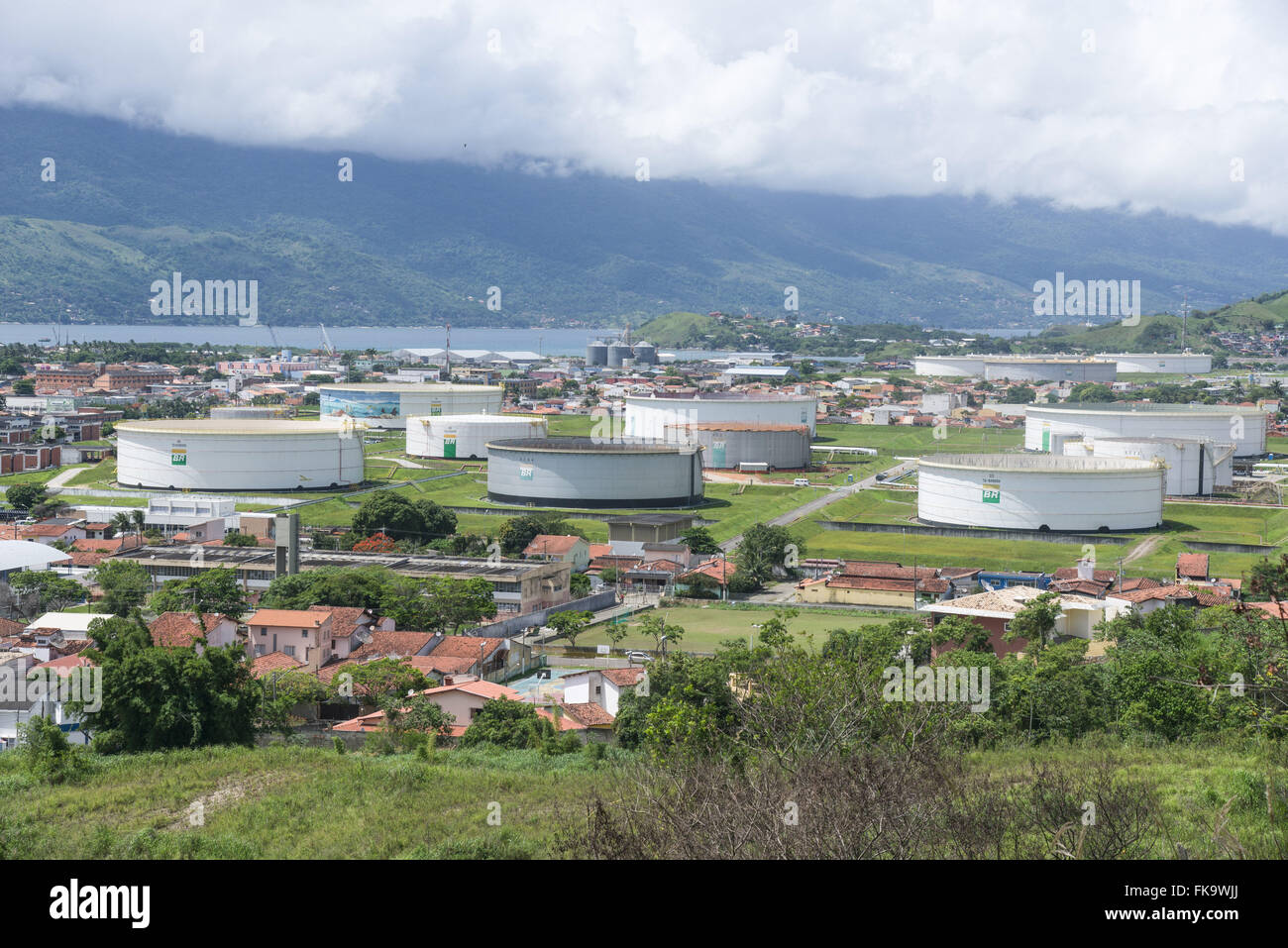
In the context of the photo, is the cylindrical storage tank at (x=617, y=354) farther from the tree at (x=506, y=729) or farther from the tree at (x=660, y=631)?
the tree at (x=506, y=729)

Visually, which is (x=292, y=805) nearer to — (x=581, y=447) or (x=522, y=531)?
(x=522, y=531)

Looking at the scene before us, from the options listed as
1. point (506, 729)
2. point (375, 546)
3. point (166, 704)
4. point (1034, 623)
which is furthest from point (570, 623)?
point (166, 704)

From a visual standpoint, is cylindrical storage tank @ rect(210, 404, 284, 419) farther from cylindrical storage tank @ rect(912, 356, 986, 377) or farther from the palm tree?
cylindrical storage tank @ rect(912, 356, 986, 377)

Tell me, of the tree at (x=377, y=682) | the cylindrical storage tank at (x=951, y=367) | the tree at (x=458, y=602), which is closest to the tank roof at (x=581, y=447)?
the tree at (x=458, y=602)
